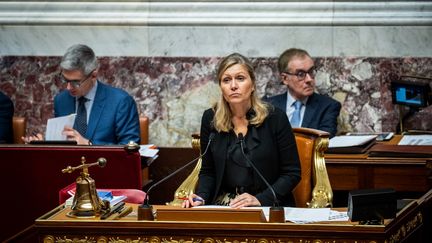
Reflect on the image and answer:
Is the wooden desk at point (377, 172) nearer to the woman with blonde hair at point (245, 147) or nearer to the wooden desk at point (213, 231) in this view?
the woman with blonde hair at point (245, 147)

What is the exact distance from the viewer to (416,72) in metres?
7.14

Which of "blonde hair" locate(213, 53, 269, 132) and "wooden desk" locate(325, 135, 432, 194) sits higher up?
"blonde hair" locate(213, 53, 269, 132)

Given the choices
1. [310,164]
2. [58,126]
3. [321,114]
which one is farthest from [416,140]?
[58,126]

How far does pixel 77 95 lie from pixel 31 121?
1.14m

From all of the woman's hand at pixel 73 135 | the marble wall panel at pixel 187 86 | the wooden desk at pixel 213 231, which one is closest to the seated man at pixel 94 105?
the woman's hand at pixel 73 135

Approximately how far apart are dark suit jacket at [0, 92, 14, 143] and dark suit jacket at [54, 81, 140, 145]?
2.34 ft

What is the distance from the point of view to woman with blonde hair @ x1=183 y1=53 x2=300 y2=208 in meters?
5.25

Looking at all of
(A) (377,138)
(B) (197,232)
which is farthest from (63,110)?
(B) (197,232)

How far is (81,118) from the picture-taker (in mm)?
6645

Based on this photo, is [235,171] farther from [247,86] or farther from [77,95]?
[77,95]

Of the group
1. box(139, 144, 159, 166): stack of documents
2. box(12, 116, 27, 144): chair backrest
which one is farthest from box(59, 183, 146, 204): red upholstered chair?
box(12, 116, 27, 144): chair backrest

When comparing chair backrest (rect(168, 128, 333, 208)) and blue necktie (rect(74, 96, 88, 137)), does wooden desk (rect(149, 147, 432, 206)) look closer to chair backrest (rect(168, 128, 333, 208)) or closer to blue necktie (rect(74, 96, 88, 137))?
chair backrest (rect(168, 128, 333, 208))

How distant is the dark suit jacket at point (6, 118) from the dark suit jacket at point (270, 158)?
2121 mm

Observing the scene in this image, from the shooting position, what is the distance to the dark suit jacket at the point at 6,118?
6.86 meters
